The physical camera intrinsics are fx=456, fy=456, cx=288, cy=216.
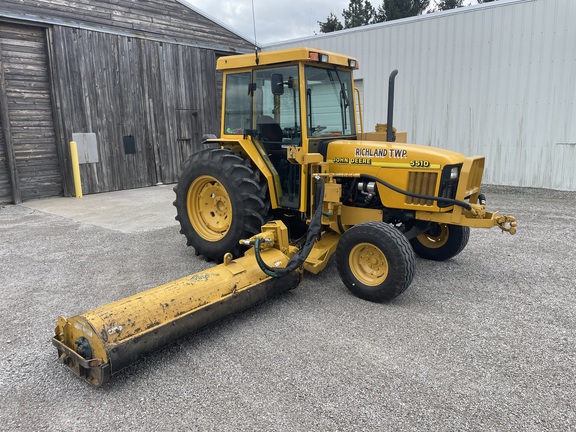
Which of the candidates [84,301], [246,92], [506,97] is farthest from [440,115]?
[84,301]

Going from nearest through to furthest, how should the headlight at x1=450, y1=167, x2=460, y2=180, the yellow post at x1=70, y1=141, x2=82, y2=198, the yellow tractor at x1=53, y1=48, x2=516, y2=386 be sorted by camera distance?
the yellow tractor at x1=53, y1=48, x2=516, y2=386, the headlight at x1=450, y1=167, x2=460, y2=180, the yellow post at x1=70, y1=141, x2=82, y2=198

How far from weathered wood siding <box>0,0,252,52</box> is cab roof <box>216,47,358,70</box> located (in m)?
6.33

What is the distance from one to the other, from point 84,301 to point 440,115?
9.63 meters

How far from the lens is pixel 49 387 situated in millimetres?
3014

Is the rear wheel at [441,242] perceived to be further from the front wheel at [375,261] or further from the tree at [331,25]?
the tree at [331,25]

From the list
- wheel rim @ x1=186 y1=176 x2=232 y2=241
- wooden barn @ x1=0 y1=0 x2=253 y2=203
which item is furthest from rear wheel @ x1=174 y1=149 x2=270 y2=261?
wooden barn @ x1=0 y1=0 x2=253 y2=203

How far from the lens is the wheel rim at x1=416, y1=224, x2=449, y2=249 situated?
5.34 metres

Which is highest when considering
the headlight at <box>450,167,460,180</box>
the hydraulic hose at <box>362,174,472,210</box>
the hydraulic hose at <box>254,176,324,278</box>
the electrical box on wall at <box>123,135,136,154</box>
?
the electrical box on wall at <box>123,135,136,154</box>

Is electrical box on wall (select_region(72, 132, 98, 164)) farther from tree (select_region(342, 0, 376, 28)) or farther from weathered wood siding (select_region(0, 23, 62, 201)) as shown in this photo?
tree (select_region(342, 0, 376, 28))

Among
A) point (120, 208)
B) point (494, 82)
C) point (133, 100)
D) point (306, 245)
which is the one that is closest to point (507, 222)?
point (306, 245)

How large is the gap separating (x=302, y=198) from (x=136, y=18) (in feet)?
28.4

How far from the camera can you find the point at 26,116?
9.60 m

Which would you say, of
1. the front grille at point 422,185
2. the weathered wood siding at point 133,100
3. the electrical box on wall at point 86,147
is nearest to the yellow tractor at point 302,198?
the front grille at point 422,185

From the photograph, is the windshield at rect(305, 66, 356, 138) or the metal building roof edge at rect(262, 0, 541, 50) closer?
the windshield at rect(305, 66, 356, 138)
